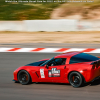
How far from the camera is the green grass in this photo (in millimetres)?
39031

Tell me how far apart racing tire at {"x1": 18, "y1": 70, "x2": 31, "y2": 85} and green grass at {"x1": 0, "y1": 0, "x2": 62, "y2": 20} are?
3098 centimetres

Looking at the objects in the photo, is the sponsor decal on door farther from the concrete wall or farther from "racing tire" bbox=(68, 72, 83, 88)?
the concrete wall

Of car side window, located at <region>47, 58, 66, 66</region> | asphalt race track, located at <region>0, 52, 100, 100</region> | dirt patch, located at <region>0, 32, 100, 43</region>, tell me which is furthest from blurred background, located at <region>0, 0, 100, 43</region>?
car side window, located at <region>47, 58, 66, 66</region>

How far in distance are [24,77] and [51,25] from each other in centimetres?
1815

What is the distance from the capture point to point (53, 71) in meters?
7.54

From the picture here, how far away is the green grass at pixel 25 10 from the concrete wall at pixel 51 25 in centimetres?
1203

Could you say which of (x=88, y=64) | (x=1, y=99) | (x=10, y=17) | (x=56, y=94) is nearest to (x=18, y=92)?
(x=1, y=99)

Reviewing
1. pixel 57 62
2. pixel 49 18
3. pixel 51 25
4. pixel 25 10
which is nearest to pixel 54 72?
pixel 57 62

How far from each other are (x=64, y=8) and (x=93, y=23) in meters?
15.9

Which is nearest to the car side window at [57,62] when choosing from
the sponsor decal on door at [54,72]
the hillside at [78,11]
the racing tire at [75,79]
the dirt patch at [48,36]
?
the sponsor decal on door at [54,72]

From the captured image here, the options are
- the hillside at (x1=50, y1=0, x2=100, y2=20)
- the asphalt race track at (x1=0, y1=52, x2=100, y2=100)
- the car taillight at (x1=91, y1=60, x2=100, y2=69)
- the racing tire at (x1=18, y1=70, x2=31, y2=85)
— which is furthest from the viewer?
the hillside at (x1=50, y1=0, x2=100, y2=20)

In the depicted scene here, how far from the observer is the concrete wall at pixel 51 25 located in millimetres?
24969

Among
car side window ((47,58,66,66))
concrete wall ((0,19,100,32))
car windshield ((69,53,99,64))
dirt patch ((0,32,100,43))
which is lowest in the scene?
dirt patch ((0,32,100,43))

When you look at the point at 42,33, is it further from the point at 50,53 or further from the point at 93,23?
the point at 50,53
